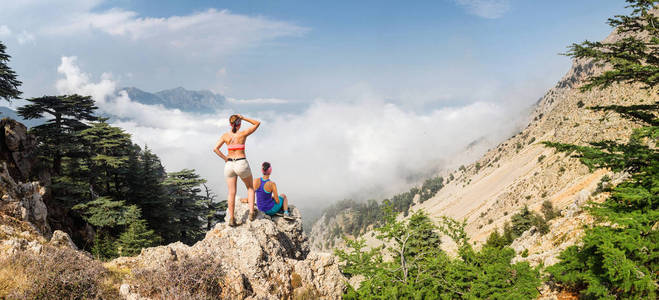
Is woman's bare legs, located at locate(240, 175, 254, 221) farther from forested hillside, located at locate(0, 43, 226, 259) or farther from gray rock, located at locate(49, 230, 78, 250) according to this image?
forested hillside, located at locate(0, 43, 226, 259)

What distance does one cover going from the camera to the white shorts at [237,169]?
9.23m

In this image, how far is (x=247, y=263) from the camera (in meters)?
7.57

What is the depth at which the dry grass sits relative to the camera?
525cm

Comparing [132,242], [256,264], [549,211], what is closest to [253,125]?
[256,264]

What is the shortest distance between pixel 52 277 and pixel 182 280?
2222 mm

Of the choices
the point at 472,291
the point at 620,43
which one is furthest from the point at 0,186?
the point at 620,43

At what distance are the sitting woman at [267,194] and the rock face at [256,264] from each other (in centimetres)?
208

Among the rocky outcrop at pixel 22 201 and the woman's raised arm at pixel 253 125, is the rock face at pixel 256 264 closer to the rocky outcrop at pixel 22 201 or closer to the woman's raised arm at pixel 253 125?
the woman's raised arm at pixel 253 125

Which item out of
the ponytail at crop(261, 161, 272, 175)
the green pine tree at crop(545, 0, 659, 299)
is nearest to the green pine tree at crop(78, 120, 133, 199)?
the ponytail at crop(261, 161, 272, 175)

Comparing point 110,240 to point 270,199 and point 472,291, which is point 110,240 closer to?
point 270,199

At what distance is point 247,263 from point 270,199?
12.6 feet

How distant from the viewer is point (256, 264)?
299 inches

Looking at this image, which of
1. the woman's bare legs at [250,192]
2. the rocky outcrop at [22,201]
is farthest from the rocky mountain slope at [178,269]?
the woman's bare legs at [250,192]

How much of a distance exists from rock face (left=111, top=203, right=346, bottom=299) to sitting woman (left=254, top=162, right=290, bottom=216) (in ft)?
6.82
